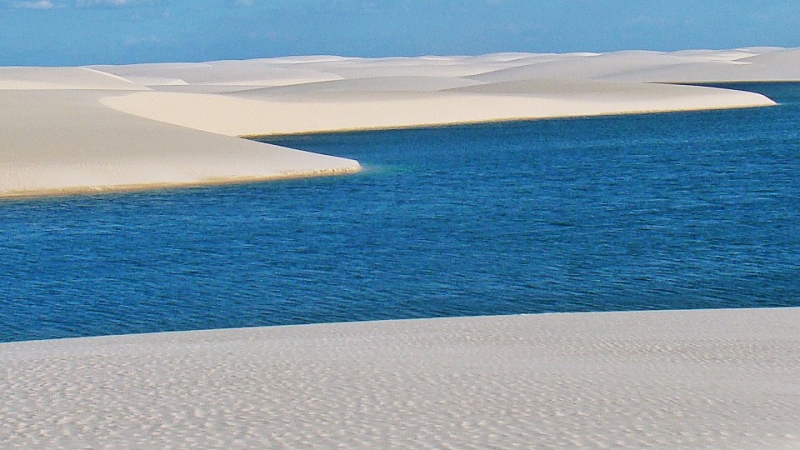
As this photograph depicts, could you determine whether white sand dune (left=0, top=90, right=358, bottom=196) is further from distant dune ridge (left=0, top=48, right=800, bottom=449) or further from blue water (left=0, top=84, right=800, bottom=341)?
distant dune ridge (left=0, top=48, right=800, bottom=449)

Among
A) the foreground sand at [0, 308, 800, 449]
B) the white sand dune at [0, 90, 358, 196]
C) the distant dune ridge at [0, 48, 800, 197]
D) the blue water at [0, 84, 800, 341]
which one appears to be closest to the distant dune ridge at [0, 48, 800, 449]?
the foreground sand at [0, 308, 800, 449]

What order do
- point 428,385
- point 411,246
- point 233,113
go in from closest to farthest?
point 428,385 → point 411,246 → point 233,113

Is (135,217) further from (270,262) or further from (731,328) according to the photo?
(731,328)

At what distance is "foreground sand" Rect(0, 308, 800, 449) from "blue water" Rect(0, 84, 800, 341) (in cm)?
229

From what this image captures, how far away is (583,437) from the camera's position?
5.32m

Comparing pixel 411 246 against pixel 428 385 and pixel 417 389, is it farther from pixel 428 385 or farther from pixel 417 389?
pixel 417 389

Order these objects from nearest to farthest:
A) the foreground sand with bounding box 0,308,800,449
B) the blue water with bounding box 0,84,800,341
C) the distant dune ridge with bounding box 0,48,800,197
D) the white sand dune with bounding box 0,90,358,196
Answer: the foreground sand with bounding box 0,308,800,449 → the blue water with bounding box 0,84,800,341 → the white sand dune with bounding box 0,90,358,196 → the distant dune ridge with bounding box 0,48,800,197

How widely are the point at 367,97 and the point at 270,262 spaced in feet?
113

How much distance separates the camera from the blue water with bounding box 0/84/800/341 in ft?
39.7

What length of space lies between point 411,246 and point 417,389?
9.40 meters

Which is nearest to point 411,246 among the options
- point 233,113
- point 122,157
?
point 122,157

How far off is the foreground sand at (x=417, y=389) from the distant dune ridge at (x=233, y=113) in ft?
51.4

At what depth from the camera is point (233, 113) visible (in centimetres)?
4188

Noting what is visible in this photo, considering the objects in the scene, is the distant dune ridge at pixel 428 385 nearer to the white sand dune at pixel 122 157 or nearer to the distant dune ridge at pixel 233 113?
the white sand dune at pixel 122 157
